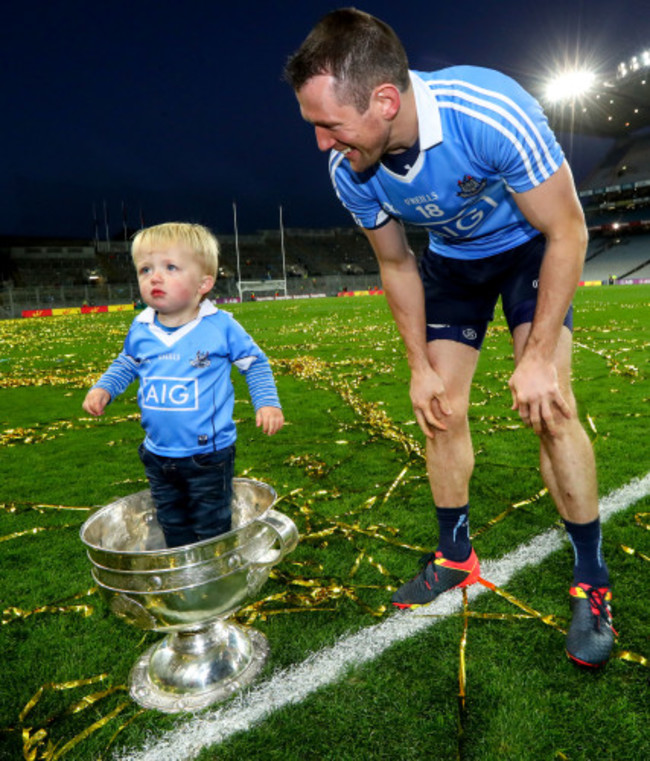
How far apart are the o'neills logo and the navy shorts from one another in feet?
1.34

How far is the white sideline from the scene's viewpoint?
5.80ft

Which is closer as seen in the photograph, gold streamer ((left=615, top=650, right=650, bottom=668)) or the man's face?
the man's face

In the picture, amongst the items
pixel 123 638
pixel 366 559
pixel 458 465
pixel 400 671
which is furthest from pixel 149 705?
pixel 458 465

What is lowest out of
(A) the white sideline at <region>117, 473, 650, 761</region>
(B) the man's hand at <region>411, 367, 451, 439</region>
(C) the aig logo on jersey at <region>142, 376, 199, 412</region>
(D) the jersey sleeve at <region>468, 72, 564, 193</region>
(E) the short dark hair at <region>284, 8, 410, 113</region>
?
(A) the white sideline at <region>117, 473, 650, 761</region>

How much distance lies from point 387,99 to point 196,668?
2.12 m

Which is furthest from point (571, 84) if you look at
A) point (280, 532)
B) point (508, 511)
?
point (280, 532)

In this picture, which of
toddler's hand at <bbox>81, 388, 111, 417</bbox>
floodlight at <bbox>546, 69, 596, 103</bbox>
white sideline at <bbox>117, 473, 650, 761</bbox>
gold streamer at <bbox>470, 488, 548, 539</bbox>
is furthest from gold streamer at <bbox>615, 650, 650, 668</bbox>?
floodlight at <bbox>546, 69, 596, 103</bbox>

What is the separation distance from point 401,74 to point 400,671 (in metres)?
2.10

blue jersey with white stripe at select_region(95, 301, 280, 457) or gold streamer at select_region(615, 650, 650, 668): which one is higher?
blue jersey with white stripe at select_region(95, 301, 280, 457)

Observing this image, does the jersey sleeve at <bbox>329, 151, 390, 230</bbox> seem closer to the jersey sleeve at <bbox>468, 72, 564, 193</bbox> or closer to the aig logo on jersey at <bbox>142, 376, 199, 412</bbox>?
the jersey sleeve at <bbox>468, 72, 564, 193</bbox>

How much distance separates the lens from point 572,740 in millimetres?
1695

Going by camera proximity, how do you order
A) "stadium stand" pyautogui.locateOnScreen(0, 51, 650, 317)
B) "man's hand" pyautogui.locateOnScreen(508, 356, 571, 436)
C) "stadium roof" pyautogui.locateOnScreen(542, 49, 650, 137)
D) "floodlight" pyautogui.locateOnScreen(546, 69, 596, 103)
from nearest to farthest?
1. "man's hand" pyautogui.locateOnScreen(508, 356, 571, 436)
2. "stadium roof" pyautogui.locateOnScreen(542, 49, 650, 137)
3. "stadium stand" pyautogui.locateOnScreen(0, 51, 650, 317)
4. "floodlight" pyautogui.locateOnScreen(546, 69, 596, 103)

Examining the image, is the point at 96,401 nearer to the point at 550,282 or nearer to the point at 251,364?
the point at 251,364

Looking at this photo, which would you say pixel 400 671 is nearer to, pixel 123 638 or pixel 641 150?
pixel 123 638
